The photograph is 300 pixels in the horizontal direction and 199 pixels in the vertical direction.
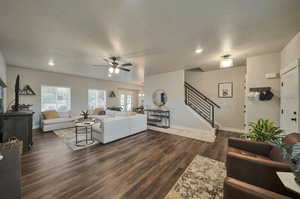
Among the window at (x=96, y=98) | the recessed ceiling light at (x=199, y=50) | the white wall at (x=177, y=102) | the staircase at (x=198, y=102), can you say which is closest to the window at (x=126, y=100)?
the window at (x=96, y=98)

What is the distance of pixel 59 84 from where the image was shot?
5781 mm

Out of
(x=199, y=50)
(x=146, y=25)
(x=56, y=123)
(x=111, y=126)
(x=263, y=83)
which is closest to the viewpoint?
(x=146, y=25)

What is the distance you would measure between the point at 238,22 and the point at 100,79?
7.33 metres

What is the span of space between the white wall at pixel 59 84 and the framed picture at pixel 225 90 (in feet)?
21.7

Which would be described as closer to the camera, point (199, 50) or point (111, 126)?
point (199, 50)

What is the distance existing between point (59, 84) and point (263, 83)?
27.5 feet

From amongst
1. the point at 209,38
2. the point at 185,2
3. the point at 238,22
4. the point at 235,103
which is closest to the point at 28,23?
the point at 185,2

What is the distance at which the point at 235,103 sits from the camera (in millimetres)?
4758

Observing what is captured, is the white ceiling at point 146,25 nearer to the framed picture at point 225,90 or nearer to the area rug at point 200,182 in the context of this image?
the framed picture at point 225,90

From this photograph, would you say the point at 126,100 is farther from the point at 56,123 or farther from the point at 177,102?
the point at 177,102

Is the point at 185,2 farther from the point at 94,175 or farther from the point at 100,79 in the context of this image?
Result: the point at 100,79

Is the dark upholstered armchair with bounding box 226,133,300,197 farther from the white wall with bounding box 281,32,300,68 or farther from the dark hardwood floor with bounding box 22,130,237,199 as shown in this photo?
the white wall with bounding box 281,32,300,68

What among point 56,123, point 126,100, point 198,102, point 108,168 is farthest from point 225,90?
point 56,123

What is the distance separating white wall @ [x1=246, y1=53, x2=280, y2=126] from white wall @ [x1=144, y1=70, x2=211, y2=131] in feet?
5.22
